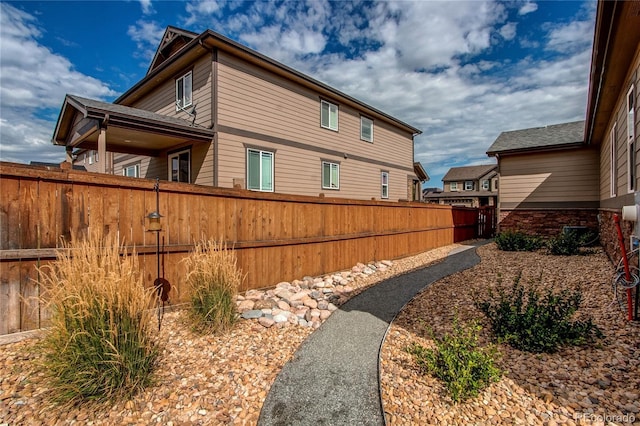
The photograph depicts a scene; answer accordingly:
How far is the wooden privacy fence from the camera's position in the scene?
325 cm

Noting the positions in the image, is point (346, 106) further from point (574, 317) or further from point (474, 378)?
point (474, 378)

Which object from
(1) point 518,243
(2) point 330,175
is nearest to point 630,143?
(1) point 518,243

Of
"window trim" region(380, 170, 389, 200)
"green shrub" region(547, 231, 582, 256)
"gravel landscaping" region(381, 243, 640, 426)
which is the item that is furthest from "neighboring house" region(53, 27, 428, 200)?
"green shrub" region(547, 231, 582, 256)

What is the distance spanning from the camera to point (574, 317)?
390 centimetres

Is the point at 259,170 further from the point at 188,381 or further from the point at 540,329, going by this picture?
the point at 540,329

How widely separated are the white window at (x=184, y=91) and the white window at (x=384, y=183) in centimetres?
978

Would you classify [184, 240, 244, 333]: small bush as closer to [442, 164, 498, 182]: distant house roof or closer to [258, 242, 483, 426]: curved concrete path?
[258, 242, 483, 426]: curved concrete path

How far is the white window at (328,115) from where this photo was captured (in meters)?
12.4

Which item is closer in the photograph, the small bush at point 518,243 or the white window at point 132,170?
the small bush at point 518,243

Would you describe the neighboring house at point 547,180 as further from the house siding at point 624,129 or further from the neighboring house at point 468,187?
the neighboring house at point 468,187

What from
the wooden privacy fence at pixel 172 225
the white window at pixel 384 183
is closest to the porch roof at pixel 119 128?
the wooden privacy fence at pixel 172 225

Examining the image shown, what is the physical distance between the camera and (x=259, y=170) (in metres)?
9.97

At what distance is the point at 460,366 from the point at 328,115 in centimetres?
1146

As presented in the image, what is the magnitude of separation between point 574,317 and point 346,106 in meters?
11.7
